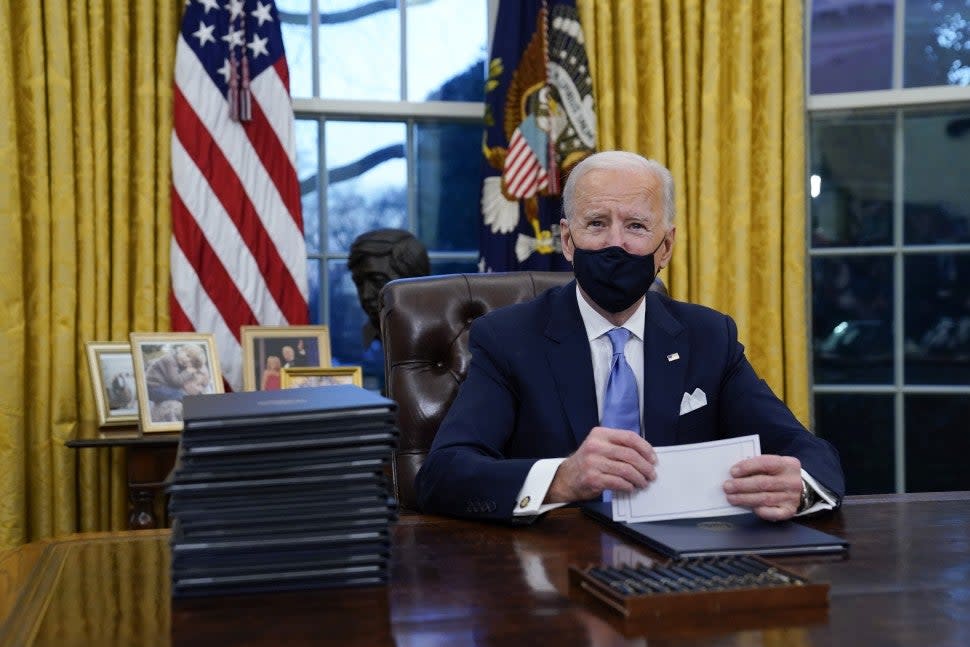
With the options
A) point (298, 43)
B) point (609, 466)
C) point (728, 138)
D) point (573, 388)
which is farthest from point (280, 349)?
point (609, 466)

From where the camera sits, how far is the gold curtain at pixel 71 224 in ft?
10.1

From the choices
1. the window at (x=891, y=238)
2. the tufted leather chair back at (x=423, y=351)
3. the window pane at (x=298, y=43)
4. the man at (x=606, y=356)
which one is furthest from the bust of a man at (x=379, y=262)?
the window at (x=891, y=238)

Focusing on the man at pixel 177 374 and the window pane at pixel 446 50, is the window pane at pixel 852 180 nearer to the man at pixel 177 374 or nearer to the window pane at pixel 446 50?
the window pane at pixel 446 50

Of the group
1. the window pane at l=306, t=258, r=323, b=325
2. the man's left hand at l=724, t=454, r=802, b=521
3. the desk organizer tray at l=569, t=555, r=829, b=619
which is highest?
the window pane at l=306, t=258, r=323, b=325

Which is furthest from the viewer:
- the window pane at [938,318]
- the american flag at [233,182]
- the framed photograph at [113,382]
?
the window pane at [938,318]

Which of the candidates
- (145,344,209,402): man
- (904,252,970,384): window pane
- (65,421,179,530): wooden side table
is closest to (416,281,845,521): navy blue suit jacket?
(65,421,179,530): wooden side table

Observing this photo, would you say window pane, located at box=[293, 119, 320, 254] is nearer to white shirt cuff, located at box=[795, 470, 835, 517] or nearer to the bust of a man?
the bust of a man

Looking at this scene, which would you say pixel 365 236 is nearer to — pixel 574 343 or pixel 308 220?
pixel 308 220

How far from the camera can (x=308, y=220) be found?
376 centimetres

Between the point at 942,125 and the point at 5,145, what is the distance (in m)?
3.08

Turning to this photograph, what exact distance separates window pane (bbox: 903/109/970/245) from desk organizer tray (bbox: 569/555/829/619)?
120 inches

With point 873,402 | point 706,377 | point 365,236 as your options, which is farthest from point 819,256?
point 706,377

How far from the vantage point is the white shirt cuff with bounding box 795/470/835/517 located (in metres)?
1.56

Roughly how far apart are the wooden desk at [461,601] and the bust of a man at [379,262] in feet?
5.93
